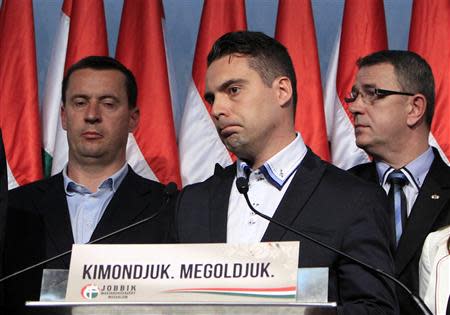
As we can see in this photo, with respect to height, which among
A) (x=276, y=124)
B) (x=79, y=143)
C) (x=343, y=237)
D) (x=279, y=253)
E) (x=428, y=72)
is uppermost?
(x=428, y=72)

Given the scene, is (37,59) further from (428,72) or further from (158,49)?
(428,72)

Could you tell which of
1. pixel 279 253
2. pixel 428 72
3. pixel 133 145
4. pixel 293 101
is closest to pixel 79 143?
pixel 133 145

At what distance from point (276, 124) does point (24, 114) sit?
1766 mm

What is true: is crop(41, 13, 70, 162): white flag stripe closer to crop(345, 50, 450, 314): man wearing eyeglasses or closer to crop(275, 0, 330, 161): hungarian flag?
crop(275, 0, 330, 161): hungarian flag

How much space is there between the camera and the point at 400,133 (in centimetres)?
376

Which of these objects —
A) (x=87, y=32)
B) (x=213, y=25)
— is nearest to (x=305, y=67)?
(x=213, y=25)

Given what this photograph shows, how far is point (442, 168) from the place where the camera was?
362cm

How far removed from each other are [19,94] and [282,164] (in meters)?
1.89

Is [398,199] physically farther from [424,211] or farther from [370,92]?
[370,92]

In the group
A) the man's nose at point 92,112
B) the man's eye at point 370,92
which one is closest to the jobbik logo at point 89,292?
the man's nose at point 92,112

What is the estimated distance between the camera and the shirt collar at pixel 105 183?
3846 millimetres

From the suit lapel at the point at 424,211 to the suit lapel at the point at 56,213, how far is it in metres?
1.11

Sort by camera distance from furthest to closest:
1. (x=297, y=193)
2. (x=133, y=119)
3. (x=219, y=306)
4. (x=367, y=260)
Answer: (x=133, y=119)
(x=297, y=193)
(x=367, y=260)
(x=219, y=306)

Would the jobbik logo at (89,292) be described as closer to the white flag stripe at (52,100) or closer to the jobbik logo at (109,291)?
the jobbik logo at (109,291)
